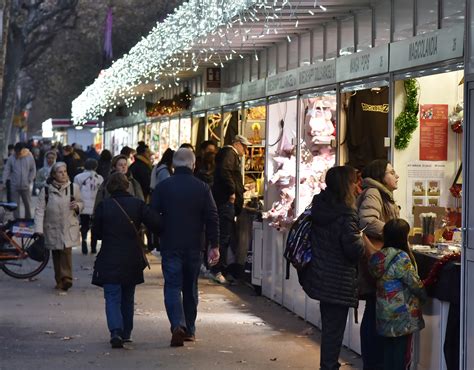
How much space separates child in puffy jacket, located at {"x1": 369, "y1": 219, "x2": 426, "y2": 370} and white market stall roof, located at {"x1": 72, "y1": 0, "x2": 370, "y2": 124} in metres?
2.99

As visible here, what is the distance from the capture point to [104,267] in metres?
12.2

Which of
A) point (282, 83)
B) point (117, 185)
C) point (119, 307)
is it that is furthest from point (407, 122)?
point (282, 83)

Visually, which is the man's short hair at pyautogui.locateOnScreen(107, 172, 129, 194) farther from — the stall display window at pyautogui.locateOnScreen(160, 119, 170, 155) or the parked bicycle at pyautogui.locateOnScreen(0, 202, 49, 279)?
the stall display window at pyautogui.locateOnScreen(160, 119, 170, 155)

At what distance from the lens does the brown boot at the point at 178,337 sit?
40.5 ft

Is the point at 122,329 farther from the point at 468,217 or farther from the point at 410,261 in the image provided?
the point at 468,217

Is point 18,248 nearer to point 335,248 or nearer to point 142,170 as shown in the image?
point 142,170

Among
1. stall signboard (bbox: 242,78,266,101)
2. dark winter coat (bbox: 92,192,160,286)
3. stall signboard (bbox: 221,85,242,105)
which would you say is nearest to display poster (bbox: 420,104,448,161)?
dark winter coat (bbox: 92,192,160,286)

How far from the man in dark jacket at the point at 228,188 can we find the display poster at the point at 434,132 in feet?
18.9

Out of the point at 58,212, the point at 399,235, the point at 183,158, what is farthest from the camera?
the point at 58,212

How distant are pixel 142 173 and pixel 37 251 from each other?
14.3 feet

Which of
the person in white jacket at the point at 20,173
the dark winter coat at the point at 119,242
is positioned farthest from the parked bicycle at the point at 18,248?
the person in white jacket at the point at 20,173

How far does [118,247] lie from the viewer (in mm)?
12172

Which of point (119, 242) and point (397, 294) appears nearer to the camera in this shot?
point (397, 294)

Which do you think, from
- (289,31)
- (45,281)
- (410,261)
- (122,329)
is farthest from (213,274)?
(410,261)
